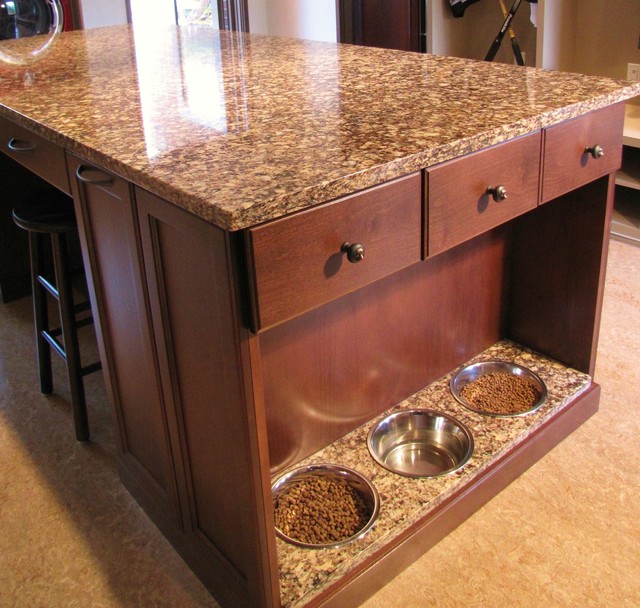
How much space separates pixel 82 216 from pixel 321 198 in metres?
0.67

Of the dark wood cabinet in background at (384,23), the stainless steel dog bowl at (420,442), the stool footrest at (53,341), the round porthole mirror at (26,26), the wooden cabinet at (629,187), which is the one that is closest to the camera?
the stainless steel dog bowl at (420,442)

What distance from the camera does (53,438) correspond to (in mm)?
Result: 2158

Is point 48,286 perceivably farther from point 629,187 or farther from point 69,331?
point 629,187

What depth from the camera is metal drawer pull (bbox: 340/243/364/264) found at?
1.20m

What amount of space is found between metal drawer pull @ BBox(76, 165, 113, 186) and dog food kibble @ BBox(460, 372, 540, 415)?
1.14 meters

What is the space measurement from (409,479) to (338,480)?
169 mm

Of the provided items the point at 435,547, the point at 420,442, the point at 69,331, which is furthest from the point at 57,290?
the point at 435,547

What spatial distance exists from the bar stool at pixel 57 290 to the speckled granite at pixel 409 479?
0.69m

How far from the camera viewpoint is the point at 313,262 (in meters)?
1.16

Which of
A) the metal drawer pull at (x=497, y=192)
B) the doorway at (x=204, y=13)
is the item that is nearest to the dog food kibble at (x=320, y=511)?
the metal drawer pull at (x=497, y=192)

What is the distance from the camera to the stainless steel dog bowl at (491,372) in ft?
6.51

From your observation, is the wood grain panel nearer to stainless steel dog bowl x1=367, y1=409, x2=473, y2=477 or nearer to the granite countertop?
stainless steel dog bowl x1=367, y1=409, x2=473, y2=477

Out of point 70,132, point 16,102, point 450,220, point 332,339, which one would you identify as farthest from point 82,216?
point 450,220

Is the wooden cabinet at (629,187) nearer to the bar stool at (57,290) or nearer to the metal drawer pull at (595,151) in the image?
the metal drawer pull at (595,151)
